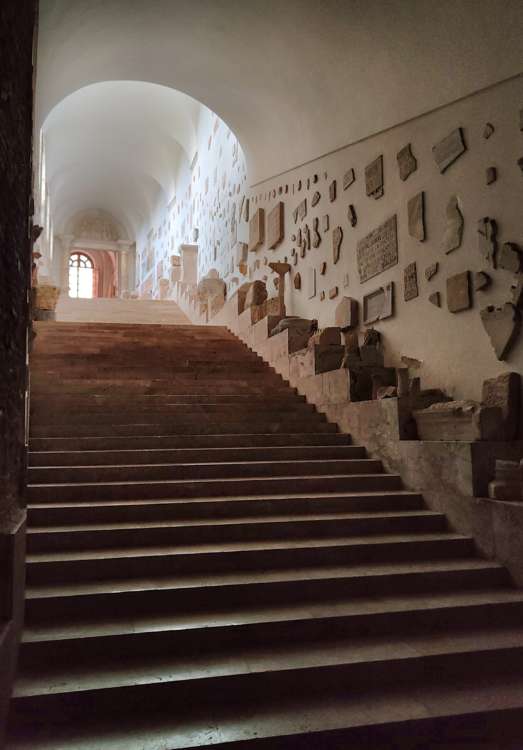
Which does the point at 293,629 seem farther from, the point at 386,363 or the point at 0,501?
the point at 386,363

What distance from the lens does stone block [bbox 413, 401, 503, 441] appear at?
13.2 feet

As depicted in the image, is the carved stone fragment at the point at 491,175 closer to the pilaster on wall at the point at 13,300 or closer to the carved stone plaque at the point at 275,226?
the pilaster on wall at the point at 13,300

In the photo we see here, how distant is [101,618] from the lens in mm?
2947

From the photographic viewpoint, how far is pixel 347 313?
6754 mm

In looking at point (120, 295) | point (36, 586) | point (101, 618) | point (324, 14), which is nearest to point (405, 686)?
point (101, 618)

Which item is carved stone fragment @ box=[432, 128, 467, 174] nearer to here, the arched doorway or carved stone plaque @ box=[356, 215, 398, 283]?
carved stone plaque @ box=[356, 215, 398, 283]

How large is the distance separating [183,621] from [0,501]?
3.91 ft

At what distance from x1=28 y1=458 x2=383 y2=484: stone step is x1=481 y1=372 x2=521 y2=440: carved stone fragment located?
1250 mm

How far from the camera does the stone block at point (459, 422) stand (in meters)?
4.03

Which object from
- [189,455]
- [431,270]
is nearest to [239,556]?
[189,455]

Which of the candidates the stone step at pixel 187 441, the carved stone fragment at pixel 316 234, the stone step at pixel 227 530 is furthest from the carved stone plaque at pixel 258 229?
the stone step at pixel 227 530

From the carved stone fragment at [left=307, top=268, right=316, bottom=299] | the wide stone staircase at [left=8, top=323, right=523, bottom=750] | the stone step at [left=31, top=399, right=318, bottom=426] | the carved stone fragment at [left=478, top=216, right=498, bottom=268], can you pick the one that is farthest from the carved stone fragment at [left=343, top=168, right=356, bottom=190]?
the wide stone staircase at [left=8, top=323, right=523, bottom=750]

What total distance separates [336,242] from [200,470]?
3845 mm

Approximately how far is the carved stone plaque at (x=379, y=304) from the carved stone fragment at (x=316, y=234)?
161 cm
